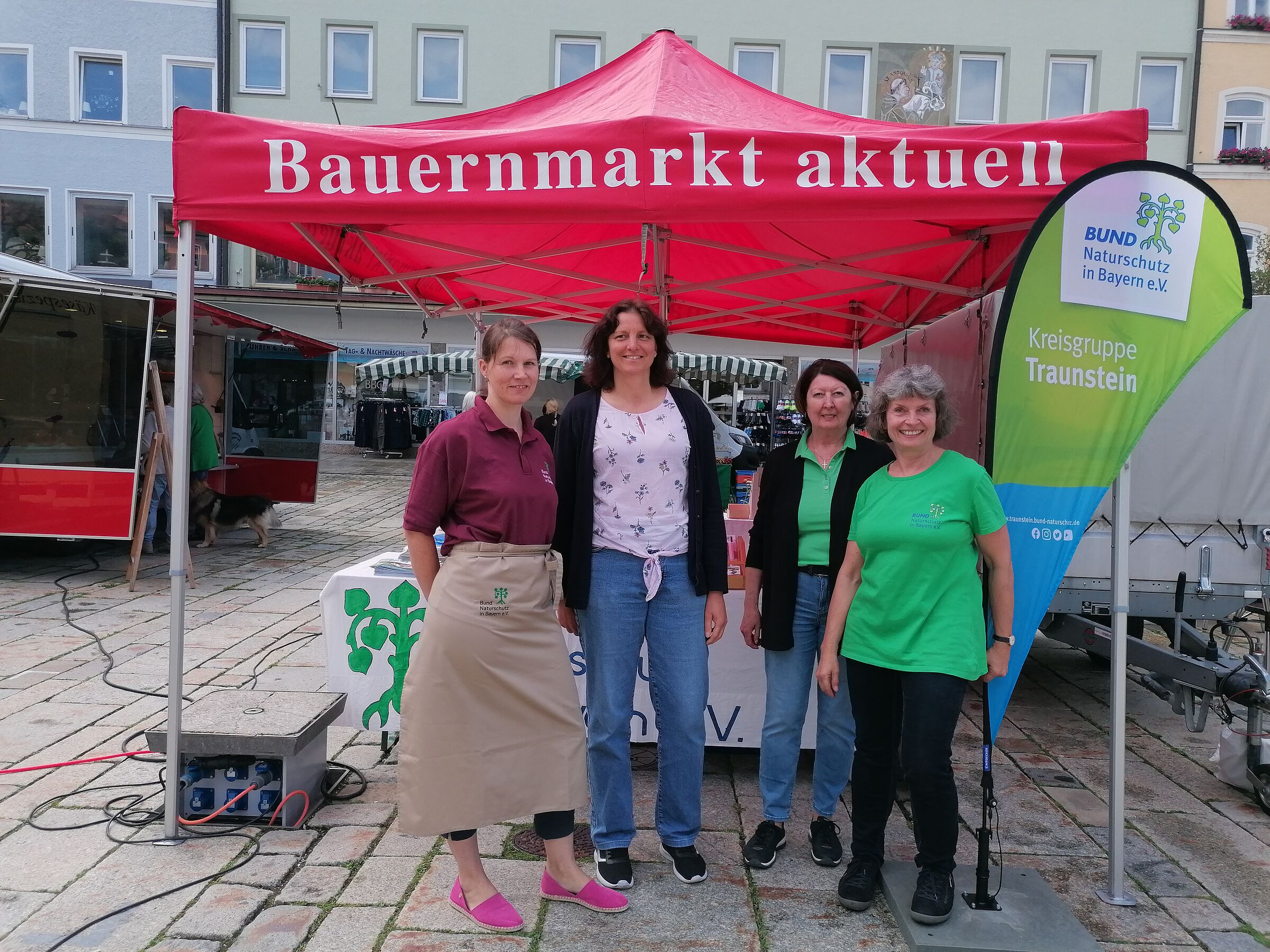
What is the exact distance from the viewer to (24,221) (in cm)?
2019

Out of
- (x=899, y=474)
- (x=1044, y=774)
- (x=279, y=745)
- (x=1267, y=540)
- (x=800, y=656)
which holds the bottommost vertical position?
(x=1044, y=774)

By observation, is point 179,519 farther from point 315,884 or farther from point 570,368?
point 570,368

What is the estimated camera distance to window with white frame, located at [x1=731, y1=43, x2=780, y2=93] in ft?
66.9

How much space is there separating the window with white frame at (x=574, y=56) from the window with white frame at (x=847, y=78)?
203 inches

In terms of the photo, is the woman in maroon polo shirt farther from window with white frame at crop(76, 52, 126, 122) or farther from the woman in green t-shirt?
window with white frame at crop(76, 52, 126, 122)

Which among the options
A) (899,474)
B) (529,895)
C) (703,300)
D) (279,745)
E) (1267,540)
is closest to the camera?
(899,474)

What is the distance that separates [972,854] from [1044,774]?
106 centimetres

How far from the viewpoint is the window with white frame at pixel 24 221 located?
65.9 ft

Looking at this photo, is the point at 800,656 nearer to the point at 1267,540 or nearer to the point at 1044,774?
the point at 1044,774

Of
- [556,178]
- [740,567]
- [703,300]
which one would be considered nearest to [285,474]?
[703,300]

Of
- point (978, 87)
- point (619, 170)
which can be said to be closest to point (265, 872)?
point (619, 170)

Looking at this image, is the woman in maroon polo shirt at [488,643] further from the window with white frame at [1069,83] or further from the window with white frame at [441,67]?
the window with white frame at [1069,83]

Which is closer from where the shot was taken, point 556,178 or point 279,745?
point 556,178

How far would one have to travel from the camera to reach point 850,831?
3.51 metres
